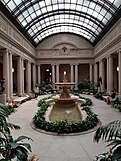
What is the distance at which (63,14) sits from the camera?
2733cm

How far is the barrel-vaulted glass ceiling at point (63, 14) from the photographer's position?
754 inches

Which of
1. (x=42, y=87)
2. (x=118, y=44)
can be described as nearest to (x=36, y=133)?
(x=118, y=44)

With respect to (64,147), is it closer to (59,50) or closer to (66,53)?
(66,53)

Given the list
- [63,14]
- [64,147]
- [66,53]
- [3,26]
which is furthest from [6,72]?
[66,53]

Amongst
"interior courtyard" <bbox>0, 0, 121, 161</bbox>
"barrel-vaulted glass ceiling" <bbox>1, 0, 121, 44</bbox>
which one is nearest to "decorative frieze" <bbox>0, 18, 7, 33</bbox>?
"interior courtyard" <bbox>0, 0, 121, 161</bbox>

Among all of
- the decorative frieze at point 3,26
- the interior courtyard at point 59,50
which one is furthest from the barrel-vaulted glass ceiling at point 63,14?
the decorative frieze at point 3,26

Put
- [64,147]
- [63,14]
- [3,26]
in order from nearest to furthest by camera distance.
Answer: [64,147]
[3,26]
[63,14]

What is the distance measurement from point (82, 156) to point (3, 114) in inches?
154

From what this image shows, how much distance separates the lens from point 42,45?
35.6 metres

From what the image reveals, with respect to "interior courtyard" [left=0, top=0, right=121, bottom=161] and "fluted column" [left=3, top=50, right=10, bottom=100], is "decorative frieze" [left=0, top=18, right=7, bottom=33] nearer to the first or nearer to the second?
"interior courtyard" [left=0, top=0, right=121, bottom=161]

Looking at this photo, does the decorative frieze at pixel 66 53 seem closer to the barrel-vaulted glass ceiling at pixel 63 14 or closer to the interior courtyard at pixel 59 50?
the interior courtyard at pixel 59 50

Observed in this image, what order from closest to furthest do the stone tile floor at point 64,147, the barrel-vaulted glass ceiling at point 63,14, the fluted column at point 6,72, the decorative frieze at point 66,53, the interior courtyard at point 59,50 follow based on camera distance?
the stone tile floor at point 64,147
the interior courtyard at point 59,50
the fluted column at point 6,72
the barrel-vaulted glass ceiling at point 63,14
the decorative frieze at point 66,53

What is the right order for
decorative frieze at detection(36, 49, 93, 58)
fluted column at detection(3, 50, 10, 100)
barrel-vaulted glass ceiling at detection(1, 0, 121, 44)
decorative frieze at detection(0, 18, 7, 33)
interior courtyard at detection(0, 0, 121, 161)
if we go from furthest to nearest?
decorative frieze at detection(36, 49, 93, 58), barrel-vaulted glass ceiling at detection(1, 0, 121, 44), fluted column at detection(3, 50, 10, 100), decorative frieze at detection(0, 18, 7, 33), interior courtyard at detection(0, 0, 121, 161)

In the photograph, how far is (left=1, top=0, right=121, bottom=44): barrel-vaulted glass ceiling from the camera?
754 inches
